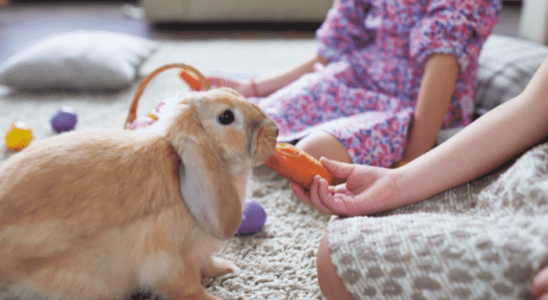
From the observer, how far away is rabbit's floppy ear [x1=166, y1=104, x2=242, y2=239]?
54 centimetres

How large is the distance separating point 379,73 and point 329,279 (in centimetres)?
71

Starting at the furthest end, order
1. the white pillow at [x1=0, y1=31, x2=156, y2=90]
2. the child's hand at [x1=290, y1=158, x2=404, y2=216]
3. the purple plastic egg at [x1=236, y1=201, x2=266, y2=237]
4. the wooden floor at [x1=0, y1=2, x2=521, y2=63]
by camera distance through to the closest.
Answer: the wooden floor at [x1=0, y1=2, x2=521, y2=63] → the white pillow at [x1=0, y1=31, x2=156, y2=90] → the purple plastic egg at [x1=236, y1=201, x2=266, y2=237] → the child's hand at [x1=290, y1=158, x2=404, y2=216]

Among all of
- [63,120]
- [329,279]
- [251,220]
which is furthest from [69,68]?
[329,279]

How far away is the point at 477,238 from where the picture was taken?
1.66 feet

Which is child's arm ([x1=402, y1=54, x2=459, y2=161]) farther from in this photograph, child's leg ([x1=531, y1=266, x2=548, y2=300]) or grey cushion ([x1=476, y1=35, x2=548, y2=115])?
child's leg ([x1=531, y1=266, x2=548, y2=300])

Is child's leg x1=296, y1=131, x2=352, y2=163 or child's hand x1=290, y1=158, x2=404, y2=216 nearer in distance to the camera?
child's hand x1=290, y1=158, x2=404, y2=216

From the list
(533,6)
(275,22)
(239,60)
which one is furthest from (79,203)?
(275,22)

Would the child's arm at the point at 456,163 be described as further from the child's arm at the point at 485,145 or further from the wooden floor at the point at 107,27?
the wooden floor at the point at 107,27

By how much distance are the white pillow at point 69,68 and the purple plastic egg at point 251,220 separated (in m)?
1.02

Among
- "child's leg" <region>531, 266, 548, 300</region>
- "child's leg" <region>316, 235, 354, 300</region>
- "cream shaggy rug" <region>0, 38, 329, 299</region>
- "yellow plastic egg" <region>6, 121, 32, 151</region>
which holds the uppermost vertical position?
"child's leg" <region>531, 266, 548, 300</region>

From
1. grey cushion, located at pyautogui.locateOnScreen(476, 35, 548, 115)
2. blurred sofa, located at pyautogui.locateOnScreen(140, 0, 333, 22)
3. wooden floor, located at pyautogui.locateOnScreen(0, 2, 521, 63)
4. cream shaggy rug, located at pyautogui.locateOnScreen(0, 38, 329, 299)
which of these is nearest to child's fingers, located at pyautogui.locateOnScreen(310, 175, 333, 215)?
cream shaggy rug, located at pyautogui.locateOnScreen(0, 38, 329, 299)

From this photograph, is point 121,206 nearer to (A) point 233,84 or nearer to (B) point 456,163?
(B) point 456,163

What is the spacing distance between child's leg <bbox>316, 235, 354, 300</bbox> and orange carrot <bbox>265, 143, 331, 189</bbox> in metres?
0.13

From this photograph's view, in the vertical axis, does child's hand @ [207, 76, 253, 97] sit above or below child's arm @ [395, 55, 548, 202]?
below
